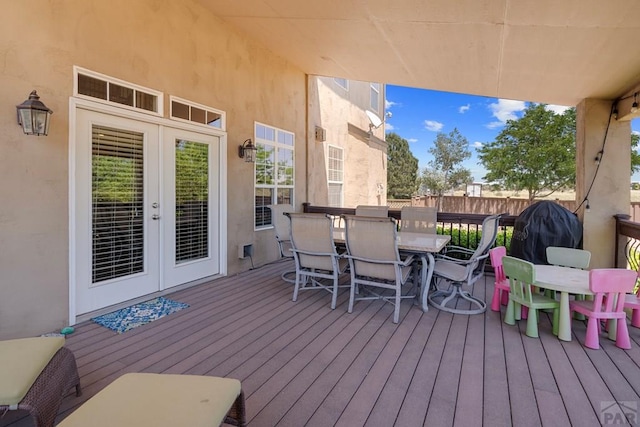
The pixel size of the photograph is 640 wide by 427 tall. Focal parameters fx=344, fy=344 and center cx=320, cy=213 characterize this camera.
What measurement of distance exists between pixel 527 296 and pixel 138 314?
148 inches

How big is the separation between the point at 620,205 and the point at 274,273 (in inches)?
197

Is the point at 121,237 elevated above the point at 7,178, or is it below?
below

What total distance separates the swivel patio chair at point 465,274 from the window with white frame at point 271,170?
3051 mm

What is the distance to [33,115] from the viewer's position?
277 centimetres

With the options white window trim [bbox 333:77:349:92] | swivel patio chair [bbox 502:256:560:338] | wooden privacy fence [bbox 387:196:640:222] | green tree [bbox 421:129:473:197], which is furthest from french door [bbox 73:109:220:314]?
green tree [bbox 421:129:473:197]

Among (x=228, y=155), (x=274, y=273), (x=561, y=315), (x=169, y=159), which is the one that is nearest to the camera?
(x=561, y=315)

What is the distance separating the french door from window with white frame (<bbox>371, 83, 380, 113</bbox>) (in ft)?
27.7

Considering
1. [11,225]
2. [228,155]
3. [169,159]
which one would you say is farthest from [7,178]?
[228,155]

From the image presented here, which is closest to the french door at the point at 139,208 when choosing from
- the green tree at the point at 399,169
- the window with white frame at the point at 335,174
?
the window with white frame at the point at 335,174

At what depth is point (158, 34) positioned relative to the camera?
12.9 ft

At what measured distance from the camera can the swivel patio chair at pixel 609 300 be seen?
107 inches

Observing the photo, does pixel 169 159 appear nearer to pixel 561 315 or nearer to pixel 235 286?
pixel 235 286

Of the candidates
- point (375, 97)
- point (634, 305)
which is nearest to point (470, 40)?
point (634, 305)

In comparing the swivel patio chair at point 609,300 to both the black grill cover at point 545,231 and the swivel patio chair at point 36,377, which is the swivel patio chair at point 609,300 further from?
the swivel patio chair at point 36,377
